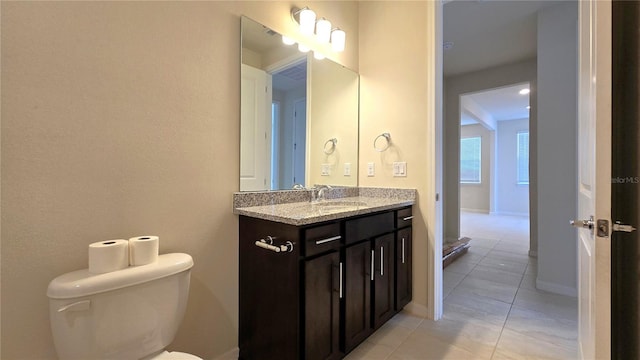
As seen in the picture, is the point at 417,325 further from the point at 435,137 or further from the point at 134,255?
the point at 134,255

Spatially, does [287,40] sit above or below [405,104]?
above

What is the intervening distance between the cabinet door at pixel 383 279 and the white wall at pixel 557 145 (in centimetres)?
180

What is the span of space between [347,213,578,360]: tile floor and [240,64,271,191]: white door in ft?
4.09

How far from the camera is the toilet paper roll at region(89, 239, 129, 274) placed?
1071 millimetres

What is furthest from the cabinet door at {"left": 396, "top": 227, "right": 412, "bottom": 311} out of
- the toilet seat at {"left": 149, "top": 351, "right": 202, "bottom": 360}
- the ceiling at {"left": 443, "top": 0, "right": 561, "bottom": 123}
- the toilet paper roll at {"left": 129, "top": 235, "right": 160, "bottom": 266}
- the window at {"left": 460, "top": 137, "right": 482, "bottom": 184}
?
the window at {"left": 460, "top": 137, "right": 482, "bottom": 184}

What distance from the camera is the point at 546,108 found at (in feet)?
8.96

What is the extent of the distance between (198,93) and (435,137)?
1654mm

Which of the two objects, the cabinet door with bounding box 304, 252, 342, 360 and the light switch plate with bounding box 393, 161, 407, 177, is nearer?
the cabinet door with bounding box 304, 252, 342, 360

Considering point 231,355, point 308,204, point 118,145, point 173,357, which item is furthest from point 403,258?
point 118,145

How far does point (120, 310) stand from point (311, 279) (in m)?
0.77

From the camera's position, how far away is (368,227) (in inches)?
68.7

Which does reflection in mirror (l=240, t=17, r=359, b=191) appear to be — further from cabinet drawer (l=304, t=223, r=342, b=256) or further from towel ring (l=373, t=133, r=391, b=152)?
cabinet drawer (l=304, t=223, r=342, b=256)

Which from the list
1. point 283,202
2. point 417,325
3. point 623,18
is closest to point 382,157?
point 283,202

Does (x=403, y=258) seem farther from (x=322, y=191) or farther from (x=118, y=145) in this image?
(x=118, y=145)
